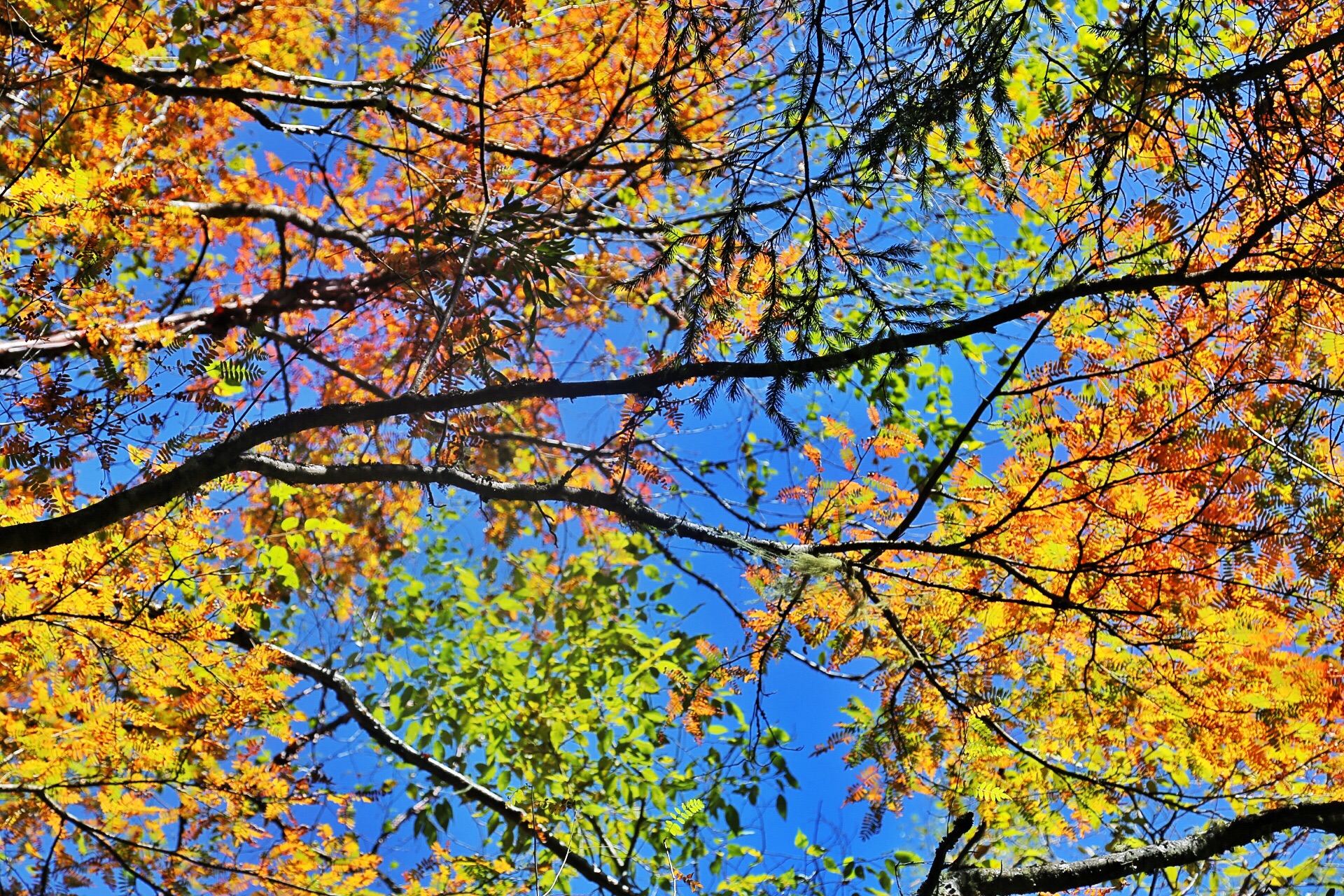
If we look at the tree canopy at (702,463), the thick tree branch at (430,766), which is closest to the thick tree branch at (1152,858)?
the tree canopy at (702,463)

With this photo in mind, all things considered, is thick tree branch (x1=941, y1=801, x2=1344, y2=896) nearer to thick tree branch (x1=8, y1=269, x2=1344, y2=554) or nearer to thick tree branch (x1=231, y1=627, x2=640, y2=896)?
thick tree branch (x1=8, y1=269, x2=1344, y2=554)

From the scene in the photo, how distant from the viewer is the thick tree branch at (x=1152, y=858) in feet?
8.87

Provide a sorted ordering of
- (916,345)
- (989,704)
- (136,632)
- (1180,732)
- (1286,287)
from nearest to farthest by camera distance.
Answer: (916,345)
(1286,287)
(136,632)
(989,704)
(1180,732)

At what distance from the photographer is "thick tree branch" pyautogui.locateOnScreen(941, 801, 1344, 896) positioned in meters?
2.70

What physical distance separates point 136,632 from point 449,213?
1878mm

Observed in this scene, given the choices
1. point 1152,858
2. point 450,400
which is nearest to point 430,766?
point 450,400

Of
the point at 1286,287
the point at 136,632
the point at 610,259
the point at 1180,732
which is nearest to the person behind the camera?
the point at 1286,287

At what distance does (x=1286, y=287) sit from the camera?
303 cm

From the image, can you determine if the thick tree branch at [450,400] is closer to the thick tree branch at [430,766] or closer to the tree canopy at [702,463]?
the tree canopy at [702,463]

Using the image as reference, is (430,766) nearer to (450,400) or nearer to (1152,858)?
(450,400)

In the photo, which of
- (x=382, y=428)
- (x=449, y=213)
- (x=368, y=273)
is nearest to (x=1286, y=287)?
(x=449, y=213)

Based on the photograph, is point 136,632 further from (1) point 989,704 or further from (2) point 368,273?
(1) point 989,704

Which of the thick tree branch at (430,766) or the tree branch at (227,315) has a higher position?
the tree branch at (227,315)

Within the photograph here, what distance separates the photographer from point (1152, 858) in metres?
3.01
